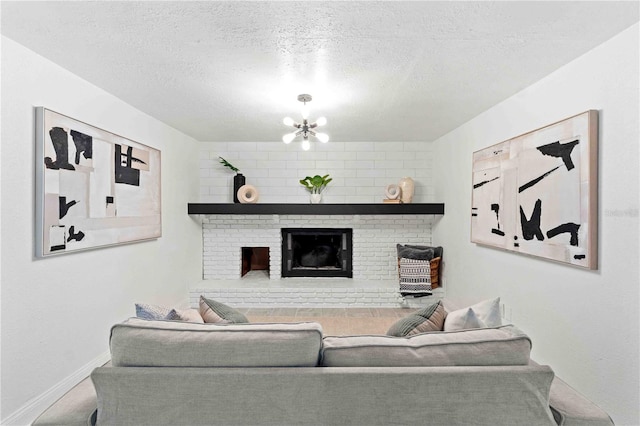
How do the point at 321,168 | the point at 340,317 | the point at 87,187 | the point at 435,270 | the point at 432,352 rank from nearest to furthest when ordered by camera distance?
1. the point at 432,352
2. the point at 87,187
3. the point at 340,317
4. the point at 435,270
5. the point at 321,168

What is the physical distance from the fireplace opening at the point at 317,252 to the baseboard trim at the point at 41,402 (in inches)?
120

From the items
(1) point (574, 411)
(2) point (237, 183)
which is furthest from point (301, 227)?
(1) point (574, 411)

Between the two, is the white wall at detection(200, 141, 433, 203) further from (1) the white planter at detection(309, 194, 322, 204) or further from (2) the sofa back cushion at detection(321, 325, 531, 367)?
(2) the sofa back cushion at detection(321, 325, 531, 367)

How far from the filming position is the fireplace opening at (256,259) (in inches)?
225

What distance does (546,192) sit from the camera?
8.22 ft

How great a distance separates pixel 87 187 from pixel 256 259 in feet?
11.0

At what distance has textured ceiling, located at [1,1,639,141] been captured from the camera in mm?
1735

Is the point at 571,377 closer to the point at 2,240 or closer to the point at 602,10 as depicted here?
the point at 602,10

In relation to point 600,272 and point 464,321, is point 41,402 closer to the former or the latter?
point 464,321

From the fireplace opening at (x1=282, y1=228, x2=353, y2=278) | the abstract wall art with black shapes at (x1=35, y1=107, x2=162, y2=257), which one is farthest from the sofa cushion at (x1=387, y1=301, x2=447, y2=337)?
the fireplace opening at (x1=282, y1=228, x2=353, y2=278)

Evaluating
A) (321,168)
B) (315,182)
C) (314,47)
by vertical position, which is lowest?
(315,182)

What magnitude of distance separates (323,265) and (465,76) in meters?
3.63

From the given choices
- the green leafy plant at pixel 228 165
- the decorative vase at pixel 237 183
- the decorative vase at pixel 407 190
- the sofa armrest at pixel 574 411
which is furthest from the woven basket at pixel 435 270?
the sofa armrest at pixel 574 411

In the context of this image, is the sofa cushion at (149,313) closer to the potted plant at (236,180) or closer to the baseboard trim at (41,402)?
the baseboard trim at (41,402)
